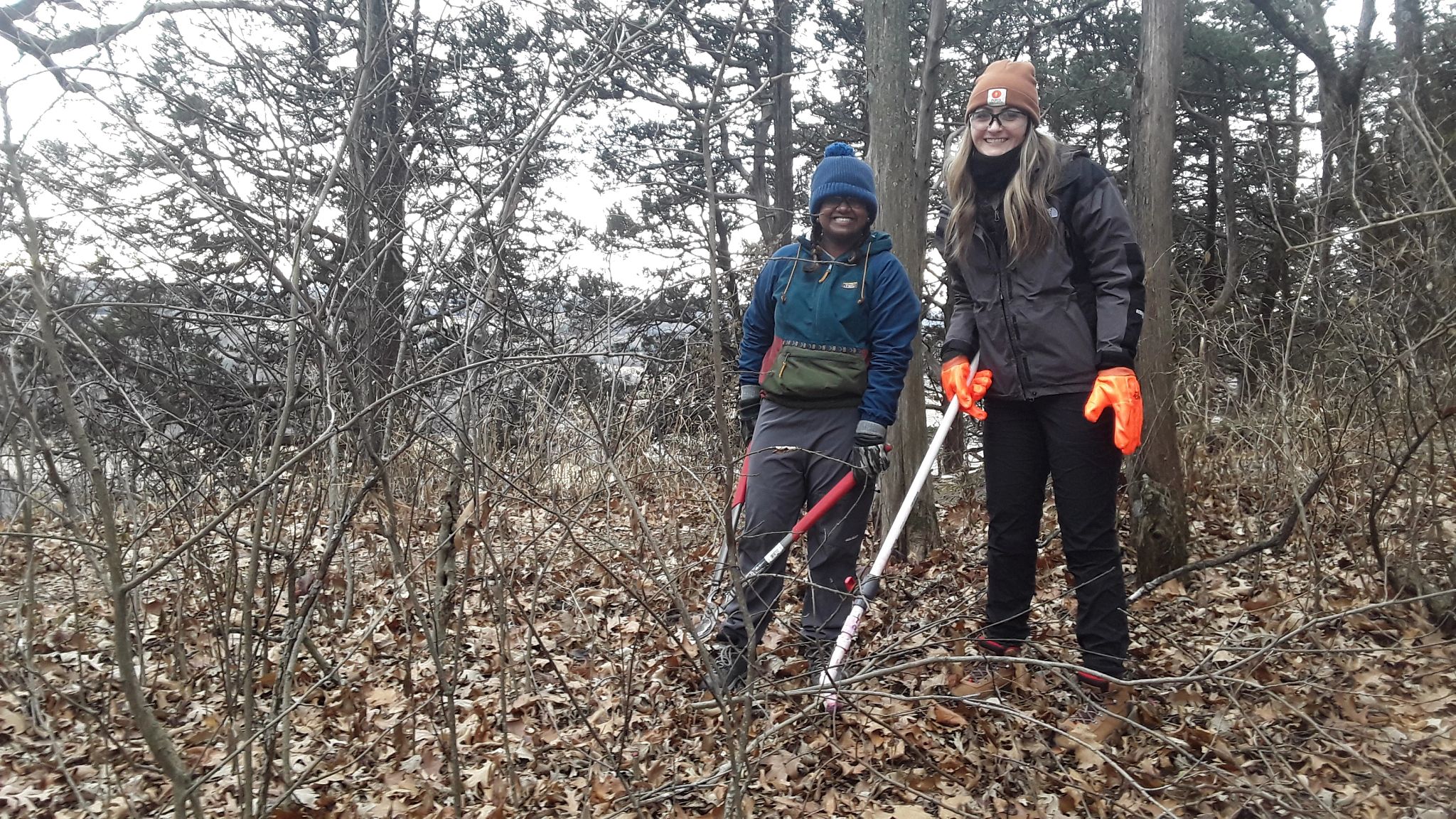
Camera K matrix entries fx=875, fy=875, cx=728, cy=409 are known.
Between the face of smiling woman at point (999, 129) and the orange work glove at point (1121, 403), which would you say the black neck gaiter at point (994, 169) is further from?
the orange work glove at point (1121, 403)

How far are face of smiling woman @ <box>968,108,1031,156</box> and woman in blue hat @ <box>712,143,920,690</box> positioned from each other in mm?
419

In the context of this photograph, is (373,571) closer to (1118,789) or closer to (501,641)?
(501,641)

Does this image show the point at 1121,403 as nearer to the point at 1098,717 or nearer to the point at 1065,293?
the point at 1065,293

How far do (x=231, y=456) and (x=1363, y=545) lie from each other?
4.62 metres

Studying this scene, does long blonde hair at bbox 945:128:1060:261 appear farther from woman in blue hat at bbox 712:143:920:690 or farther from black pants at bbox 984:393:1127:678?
black pants at bbox 984:393:1127:678

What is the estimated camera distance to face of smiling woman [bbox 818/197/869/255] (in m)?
3.21

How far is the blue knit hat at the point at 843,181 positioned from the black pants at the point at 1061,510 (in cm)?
→ 89

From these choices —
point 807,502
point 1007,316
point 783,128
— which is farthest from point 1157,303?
point 783,128

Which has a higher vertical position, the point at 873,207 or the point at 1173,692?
the point at 873,207

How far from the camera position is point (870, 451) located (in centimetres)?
303

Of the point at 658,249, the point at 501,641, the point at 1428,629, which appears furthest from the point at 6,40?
the point at 658,249

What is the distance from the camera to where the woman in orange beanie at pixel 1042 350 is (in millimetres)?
2775

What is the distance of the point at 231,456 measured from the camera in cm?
328

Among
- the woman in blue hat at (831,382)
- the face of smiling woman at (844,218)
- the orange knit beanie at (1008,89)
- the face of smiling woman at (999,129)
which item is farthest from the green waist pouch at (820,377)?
the orange knit beanie at (1008,89)
